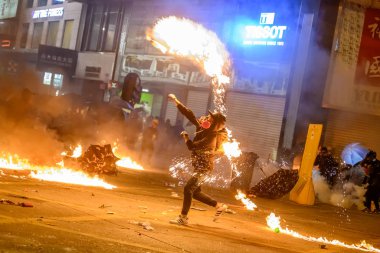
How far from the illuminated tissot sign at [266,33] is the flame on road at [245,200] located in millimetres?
7534

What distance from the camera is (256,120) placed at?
19.0m

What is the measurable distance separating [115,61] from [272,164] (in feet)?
49.3

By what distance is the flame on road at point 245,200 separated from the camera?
10383mm

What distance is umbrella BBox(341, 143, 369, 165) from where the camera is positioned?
15562 mm

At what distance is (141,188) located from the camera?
10.6 metres

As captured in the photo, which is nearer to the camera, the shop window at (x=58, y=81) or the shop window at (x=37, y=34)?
the shop window at (x=58, y=81)

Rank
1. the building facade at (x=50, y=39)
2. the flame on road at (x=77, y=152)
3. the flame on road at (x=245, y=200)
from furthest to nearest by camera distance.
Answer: the building facade at (x=50, y=39) < the flame on road at (x=77, y=152) < the flame on road at (x=245, y=200)

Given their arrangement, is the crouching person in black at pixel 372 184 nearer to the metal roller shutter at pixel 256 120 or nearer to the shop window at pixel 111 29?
the metal roller shutter at pixel 256 120

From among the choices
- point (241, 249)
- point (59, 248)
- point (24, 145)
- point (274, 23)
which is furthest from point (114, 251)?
point (274, 23)

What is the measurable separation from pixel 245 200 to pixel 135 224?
5463 mm

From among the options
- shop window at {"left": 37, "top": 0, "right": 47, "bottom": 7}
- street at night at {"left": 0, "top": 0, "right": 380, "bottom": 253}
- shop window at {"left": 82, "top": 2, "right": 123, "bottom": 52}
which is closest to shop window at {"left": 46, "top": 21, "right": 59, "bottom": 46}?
shop window at {"left": 37, "top": 0, "right": 47, "bottom": 7}

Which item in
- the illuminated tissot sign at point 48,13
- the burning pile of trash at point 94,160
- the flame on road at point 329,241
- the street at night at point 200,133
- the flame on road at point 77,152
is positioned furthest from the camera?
the illuminated tissot sign at point 48,13

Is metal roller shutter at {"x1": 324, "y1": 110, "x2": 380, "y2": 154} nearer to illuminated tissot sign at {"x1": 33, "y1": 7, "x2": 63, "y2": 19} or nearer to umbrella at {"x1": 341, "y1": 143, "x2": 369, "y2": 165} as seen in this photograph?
umbrella at {"x1": 341, "y1": 143, "x2": 369, "y2": 165}

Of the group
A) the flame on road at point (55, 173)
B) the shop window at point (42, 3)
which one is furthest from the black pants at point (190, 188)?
the shop window at point (42, 3)
